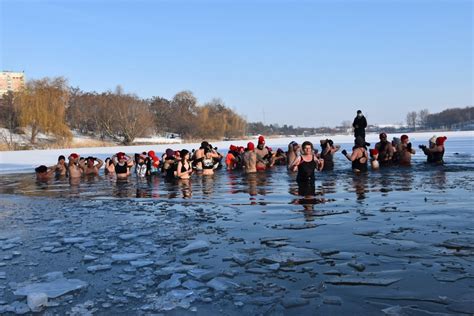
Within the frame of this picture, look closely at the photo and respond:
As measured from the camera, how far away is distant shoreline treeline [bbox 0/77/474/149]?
47.2 metres

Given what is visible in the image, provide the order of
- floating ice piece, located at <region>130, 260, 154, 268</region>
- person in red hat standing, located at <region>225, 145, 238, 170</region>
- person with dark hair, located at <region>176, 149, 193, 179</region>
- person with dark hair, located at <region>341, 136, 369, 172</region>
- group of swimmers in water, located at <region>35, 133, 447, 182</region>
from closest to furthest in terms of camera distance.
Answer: floating ice piece, located at <region>130, 260, 154, 268</region>, person with dark hair, located at <region>341, 136, 369, 172</region>, person with dark hair, located at <region>176, 149, 193, 179</region>, group of swimmers in water, located at <region>35, 133, 447, 182</region>, person in red hat standing, located at <region>225, 145, 238, 170</region>

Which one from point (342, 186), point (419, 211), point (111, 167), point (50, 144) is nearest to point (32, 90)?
point (50, 144)

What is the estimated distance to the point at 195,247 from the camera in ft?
15.8

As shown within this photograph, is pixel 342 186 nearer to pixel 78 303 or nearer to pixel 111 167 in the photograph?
pixel 78 303

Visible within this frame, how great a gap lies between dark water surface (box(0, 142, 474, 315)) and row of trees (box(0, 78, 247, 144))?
4257 cm

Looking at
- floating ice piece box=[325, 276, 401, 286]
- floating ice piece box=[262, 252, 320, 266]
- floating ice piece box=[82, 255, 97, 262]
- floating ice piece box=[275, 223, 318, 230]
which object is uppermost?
floating ice piece box=[275, 223, 318, 230]

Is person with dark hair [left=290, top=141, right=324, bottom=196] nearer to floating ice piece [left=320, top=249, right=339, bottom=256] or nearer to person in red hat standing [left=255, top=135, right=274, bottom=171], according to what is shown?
person in red hat standing [left=255, top=135, right=274, bottom=171]

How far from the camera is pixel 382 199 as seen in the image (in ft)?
24.9

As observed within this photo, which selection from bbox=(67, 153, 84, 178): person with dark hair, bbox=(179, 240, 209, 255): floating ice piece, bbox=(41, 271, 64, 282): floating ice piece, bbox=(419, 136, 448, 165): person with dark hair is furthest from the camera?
bbox=(67, 153, 84, 178): person with dark hair

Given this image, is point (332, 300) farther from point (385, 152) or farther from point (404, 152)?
point (404, 152)

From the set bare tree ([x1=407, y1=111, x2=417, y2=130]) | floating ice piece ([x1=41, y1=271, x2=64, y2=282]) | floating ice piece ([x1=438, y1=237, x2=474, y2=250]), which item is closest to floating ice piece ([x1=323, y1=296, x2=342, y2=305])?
floating ice piece ([x1=438, y1=237, x2=474, y2=250])

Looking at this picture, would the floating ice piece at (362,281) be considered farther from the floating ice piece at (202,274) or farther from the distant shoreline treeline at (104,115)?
the distant shoreline treeline at (104,115)

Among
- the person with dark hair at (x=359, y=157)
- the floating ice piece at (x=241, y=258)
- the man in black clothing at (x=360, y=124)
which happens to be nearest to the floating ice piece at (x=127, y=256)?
the floating ice piece at (x=241, y=258)

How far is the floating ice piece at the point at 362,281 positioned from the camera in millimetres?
3475
